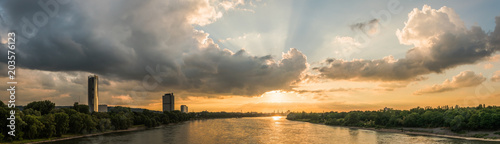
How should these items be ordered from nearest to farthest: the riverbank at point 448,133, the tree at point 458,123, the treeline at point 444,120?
the riverbank at point 448,133 → the treeline at point 444,120 → the tree at point 458,123

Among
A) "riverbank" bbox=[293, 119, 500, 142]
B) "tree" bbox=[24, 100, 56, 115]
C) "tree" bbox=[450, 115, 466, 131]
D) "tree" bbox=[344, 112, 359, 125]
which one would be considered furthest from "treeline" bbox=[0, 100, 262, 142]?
"tree" bbox=[450, 115, 466, 131]

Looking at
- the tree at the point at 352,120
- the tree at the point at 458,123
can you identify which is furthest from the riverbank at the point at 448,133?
the tree at the point at 352,120

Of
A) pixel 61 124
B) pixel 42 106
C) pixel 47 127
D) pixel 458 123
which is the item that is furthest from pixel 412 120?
pixel 42 106

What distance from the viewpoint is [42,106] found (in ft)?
405

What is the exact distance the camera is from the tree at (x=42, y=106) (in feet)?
403

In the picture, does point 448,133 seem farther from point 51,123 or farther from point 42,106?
point 42,106

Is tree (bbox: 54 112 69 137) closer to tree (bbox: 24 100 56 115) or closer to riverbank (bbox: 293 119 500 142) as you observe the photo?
tree (bbox: 24 100 56 115)

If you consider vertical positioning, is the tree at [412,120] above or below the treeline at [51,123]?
below

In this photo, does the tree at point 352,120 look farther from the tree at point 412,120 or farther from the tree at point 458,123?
the tree at point 458,123

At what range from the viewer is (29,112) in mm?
104312

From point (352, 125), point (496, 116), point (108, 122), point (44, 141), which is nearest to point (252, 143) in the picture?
point (44, 141)

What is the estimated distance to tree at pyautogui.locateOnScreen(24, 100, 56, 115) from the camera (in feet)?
403

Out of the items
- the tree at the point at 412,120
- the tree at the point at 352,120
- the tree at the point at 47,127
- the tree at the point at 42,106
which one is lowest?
the tree at the point at 352,120

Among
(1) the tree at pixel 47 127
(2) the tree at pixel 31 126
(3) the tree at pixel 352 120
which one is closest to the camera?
(2) the tree at pixel 31 126
